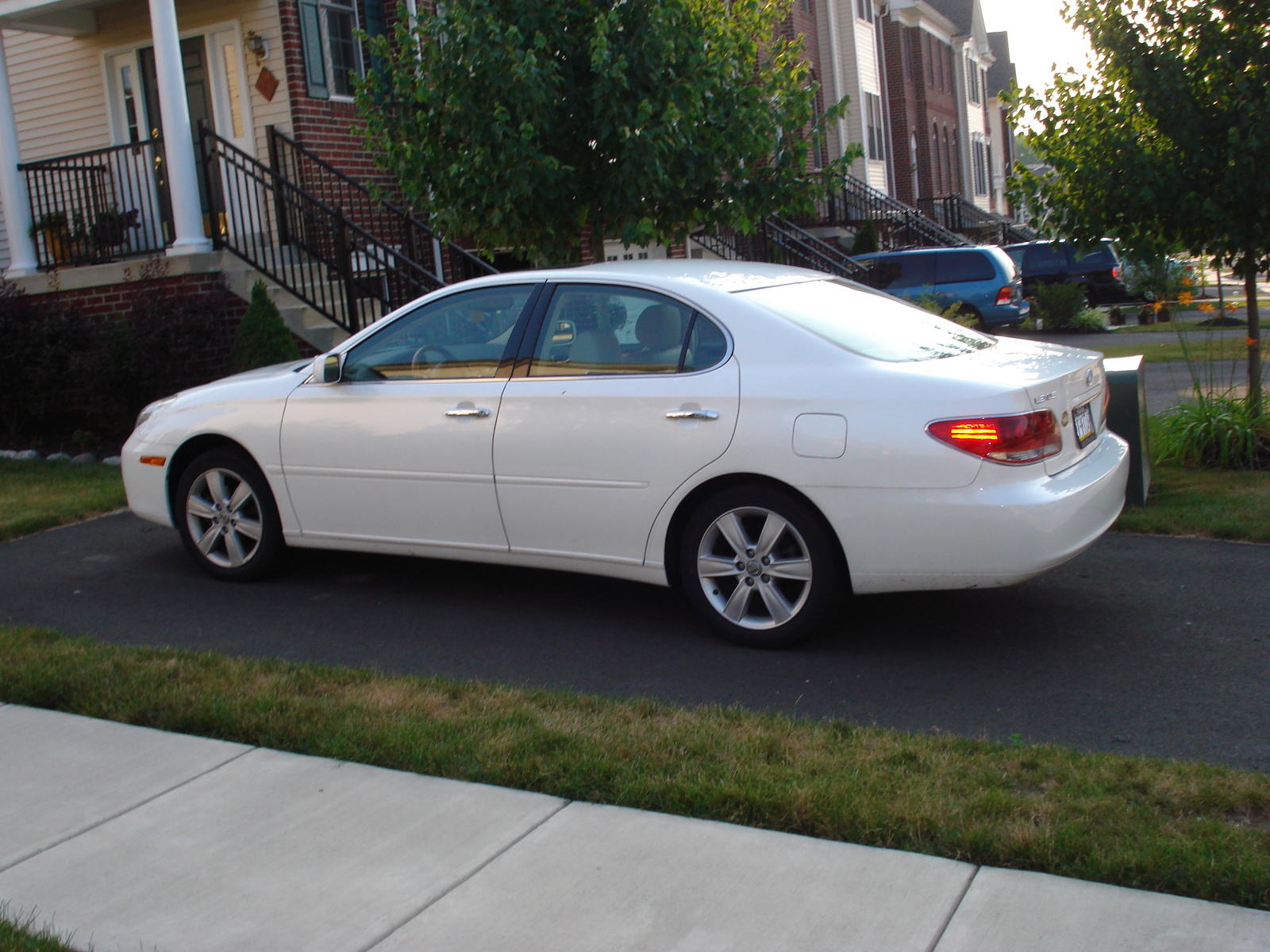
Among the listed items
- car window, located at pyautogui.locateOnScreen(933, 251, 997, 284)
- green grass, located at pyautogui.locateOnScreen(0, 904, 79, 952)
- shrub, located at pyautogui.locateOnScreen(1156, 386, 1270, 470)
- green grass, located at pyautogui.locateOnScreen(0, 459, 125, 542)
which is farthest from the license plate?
car window, located at pyautogui.locateOnScreen(933, 251, 997, 284)

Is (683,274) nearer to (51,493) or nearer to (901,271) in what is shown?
(51,493)

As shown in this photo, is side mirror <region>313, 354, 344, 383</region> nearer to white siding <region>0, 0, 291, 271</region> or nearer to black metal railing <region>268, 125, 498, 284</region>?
black metal railing <region>268, 125, 498, 284</region>

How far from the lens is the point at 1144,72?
331 inches

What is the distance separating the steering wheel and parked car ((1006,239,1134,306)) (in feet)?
64.7

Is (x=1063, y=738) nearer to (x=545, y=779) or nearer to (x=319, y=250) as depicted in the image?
(x=545, y=779)

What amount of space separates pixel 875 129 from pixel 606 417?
3222cm

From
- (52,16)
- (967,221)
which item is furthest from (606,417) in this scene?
(967,221)

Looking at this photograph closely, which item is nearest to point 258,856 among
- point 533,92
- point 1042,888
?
point 1042,888

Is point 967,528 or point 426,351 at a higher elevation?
point 426,351

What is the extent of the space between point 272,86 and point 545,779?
1181 cm

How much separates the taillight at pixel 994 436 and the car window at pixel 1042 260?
20600 mm

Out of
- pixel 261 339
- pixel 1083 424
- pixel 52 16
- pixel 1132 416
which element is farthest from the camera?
pixel 52 16

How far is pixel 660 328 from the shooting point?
18.2 ft

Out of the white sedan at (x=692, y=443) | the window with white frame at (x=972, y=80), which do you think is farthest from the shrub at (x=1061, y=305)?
the window with white frame at (x=972, y=80)
